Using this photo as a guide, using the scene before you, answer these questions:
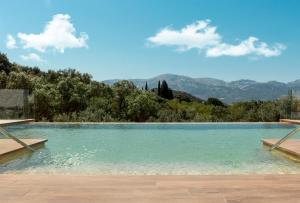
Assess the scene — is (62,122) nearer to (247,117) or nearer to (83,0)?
(83,0)

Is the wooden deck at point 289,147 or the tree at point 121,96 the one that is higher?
the tree at point 121,96

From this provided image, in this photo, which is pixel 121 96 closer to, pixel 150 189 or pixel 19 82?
pixel 19 82

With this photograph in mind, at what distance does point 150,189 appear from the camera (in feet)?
11.3

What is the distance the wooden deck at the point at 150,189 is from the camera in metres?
3.14

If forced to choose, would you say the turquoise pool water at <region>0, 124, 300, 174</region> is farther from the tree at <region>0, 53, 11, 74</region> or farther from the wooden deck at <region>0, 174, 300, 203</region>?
the tree at <region>0, 53, 11, 74</region>

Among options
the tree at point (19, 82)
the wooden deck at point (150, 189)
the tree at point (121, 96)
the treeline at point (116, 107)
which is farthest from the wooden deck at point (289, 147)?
the tree at point (19, 82)

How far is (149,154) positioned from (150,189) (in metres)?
3.67

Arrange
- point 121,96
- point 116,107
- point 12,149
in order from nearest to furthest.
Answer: point 12,149, point 116,107, point 121,96

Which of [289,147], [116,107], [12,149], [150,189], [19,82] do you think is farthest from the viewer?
[19,82]

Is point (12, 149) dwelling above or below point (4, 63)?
below

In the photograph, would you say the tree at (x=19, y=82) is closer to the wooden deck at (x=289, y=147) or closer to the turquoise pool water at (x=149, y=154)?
the turquoise pool water at (x=149, y=154)

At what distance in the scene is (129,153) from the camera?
7242 mm

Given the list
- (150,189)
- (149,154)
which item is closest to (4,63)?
(149,154)

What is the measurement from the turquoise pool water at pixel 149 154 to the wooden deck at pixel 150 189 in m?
1.67
